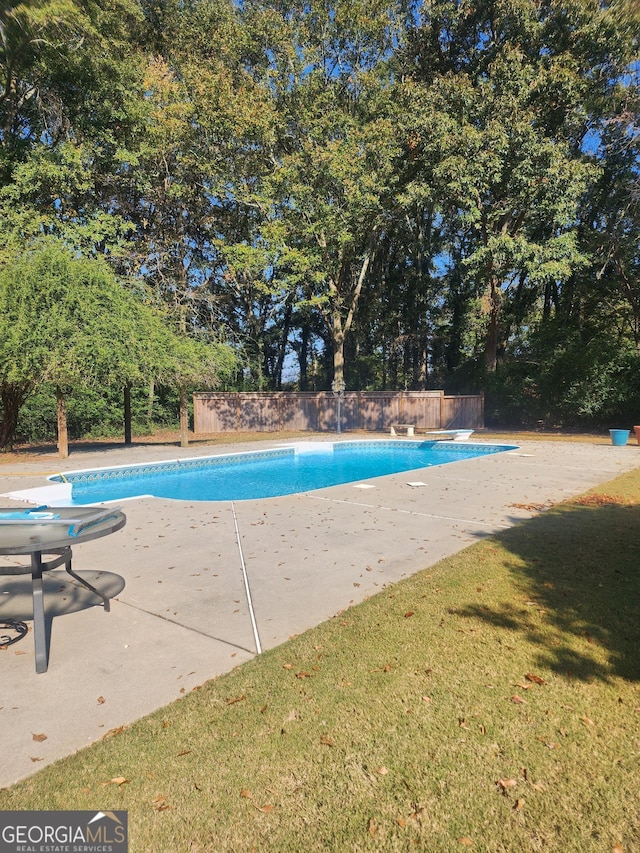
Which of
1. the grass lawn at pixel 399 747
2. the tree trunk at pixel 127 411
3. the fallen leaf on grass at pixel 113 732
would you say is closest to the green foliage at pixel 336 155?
the tree trunk at pixel 127 411

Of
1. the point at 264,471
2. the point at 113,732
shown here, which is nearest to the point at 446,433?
the point at 264,471

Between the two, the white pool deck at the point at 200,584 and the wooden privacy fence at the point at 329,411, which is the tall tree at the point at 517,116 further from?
the white pool deck at the point at 200,584

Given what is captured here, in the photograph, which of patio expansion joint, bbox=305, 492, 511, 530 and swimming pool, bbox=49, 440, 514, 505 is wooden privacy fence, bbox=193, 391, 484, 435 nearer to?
swimming pool, bbox=49, 440, 514, 505

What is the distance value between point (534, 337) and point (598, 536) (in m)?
19.3

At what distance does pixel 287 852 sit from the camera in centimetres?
168

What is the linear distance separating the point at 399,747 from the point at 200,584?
7.81 ft

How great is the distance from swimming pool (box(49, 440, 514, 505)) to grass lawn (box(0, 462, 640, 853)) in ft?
20.6

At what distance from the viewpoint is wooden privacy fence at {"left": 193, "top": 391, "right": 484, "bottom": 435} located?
23.2m

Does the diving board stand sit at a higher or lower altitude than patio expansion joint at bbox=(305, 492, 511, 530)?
higher

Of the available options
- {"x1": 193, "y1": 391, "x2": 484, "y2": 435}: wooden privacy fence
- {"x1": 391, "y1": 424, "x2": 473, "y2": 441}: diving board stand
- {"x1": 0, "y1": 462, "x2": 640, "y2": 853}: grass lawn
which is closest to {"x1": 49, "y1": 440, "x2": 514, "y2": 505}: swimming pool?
{"x1": 391, "y1": 424, "x2": 473, "y2": 441}: diving board stand

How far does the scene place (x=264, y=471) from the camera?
43.2ft

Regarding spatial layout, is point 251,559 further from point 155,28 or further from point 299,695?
point 155,28

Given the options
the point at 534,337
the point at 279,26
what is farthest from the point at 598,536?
the point at 279,26

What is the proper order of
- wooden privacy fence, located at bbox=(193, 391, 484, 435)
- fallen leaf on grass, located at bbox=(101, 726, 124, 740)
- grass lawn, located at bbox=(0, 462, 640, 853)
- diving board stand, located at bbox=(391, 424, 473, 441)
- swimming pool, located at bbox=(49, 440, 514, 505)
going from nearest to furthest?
1. grass lawn, located at bbox=(0, 462, 640, 853)
2. fallen leaf on grass, located at bbox=(101, 726, 124, 740)
3. swimming pool, located at bbox=(49, 440, 514, 505)
4. diving board stand, located at bbox=(391, 424, 473, 441)
5. wooden privacy fence, located at bbox=(193, 391, 484, 435)
